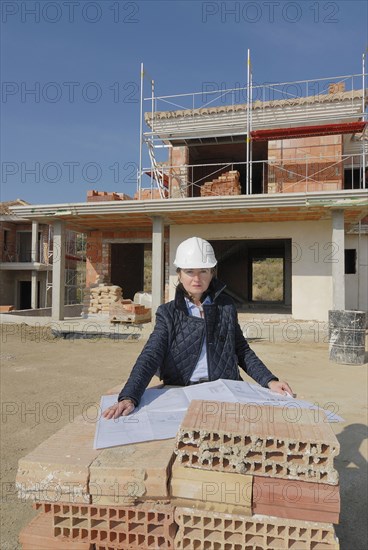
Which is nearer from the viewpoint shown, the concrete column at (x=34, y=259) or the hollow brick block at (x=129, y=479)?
the hollow brick block at (x=129, y=479)

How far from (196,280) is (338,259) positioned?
8838mm

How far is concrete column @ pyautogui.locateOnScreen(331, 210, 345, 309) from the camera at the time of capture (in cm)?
1025

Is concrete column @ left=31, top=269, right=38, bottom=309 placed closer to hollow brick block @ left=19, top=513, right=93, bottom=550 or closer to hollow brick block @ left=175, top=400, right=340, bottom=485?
hollow brick block @ left=19, top=513, right=93, bottom=550

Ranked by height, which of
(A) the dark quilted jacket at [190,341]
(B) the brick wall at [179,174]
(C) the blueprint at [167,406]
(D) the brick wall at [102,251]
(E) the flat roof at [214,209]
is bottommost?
(C) the blueprint at [167,406]

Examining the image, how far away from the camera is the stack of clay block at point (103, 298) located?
44.8ft

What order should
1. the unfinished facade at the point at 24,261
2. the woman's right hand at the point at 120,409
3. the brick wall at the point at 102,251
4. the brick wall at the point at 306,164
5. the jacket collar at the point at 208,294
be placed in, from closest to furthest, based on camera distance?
1. the woman's right hand at the point at 120,409
2. the jacket collar at the point at 208,294
3. the brick wall at the point at 306,164
4. the brick wall at the point at 102,251
5. the unfinished facade at the point at 24,261

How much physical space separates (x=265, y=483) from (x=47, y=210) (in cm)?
1194

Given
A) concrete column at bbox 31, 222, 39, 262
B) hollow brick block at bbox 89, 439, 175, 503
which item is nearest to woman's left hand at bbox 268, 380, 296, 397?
hollow brick block at bbox 89, 439, 175, 503

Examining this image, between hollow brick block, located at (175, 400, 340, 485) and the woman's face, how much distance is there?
1.07 meters

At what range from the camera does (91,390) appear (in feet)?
20.3

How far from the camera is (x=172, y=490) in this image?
4.95 ft

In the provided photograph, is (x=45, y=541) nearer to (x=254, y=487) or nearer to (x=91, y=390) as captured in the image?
(x=254, y=487)

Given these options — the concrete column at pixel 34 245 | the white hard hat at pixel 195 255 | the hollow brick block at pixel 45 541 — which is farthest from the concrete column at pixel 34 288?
the hollow brick block at pixel 45 541

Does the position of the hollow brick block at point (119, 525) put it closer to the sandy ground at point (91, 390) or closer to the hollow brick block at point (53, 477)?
the hollow brick block at point (53, 477)
